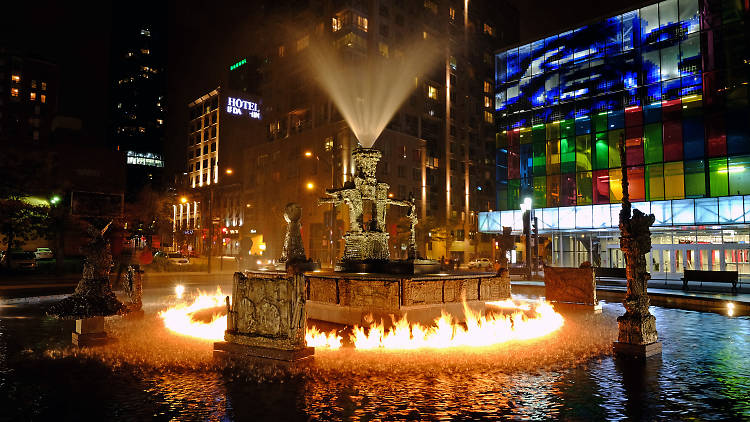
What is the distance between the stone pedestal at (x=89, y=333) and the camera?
9.50 meters

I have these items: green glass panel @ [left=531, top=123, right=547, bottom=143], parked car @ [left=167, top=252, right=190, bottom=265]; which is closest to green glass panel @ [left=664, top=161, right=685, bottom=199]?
green glass panel @ [left=531, top=123, right=547, bottom=143]

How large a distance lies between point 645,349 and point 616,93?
43.9 m

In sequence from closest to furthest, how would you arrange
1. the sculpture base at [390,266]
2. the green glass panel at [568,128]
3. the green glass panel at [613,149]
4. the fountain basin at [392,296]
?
1. the fountain basin at [392,296]
2. the sculpture base at [390,266]
3. the green glass panel at [613,149]
4. the green glass panel at [568,128]

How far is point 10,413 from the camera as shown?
5594 mm

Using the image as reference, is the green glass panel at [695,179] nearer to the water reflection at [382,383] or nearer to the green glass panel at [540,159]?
the green glass panel at [540,159]

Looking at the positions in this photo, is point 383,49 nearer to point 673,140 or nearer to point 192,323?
point 673,140

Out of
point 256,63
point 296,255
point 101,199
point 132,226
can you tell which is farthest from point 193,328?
point 256,63

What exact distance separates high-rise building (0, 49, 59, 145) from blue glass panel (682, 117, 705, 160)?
10925 centimetres

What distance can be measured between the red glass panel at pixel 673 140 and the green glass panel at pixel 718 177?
248 centimetres

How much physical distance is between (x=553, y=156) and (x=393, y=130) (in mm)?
23552

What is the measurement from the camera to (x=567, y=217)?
4822cm

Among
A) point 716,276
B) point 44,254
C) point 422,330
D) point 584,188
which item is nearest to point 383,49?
point 584,188

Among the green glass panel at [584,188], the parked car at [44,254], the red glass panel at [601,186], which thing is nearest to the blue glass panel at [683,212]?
the red glass panel at [601,186]

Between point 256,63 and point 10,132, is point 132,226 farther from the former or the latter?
point 256,63
